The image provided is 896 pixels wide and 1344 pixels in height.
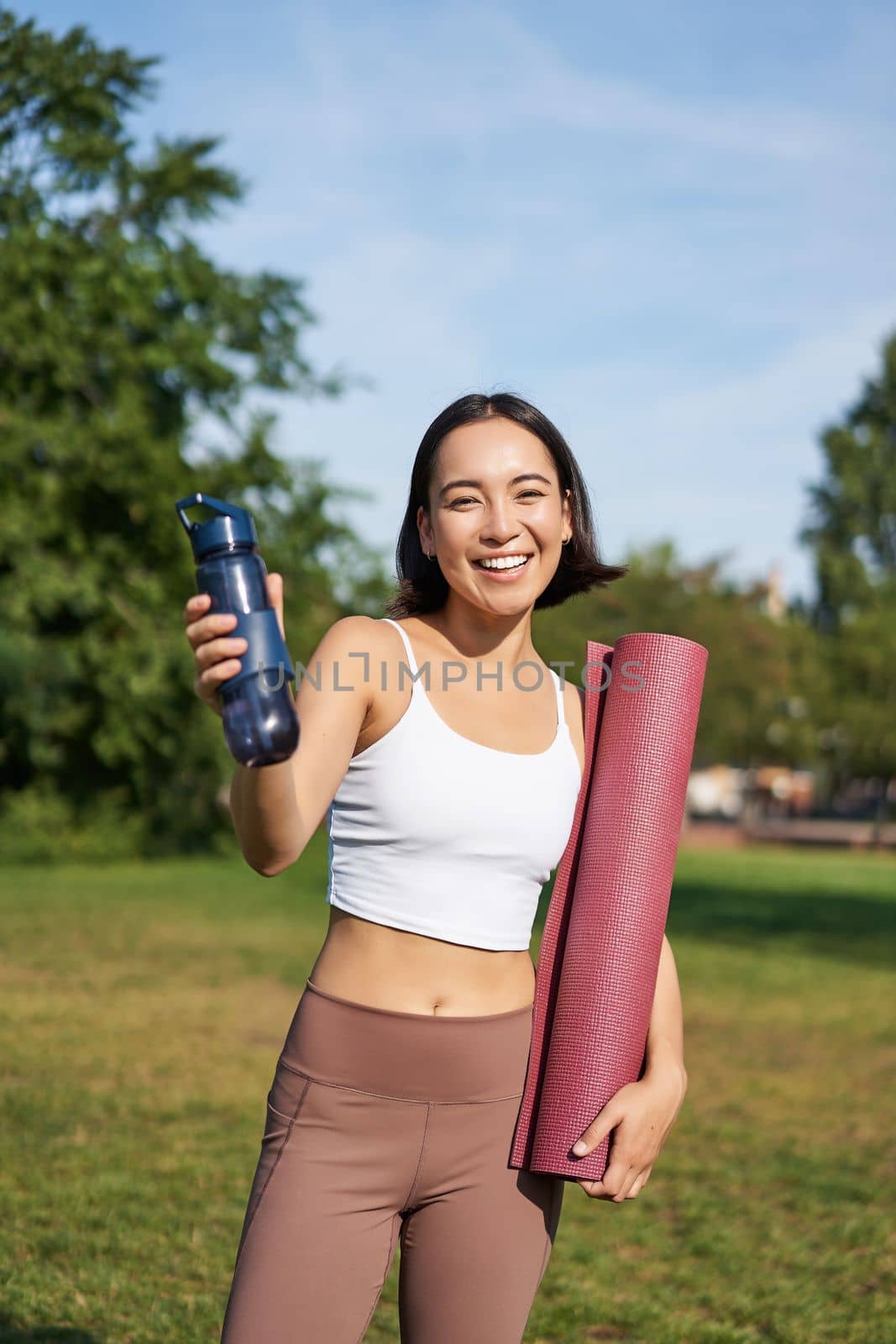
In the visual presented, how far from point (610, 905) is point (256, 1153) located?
473 centimetres

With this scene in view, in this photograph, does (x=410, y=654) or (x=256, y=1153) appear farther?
(x=256, y=1153)

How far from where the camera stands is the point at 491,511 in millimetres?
2352

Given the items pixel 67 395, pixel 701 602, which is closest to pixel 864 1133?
pixel 67 395

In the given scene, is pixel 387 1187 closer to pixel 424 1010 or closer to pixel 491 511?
pixel 424 1010

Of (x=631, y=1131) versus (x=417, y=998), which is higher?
(x=417, y=998)

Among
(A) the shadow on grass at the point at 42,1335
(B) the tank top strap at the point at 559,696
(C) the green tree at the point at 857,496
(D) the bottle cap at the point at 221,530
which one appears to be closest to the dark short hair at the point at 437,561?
(B) the tank top strap at the point at 559,696

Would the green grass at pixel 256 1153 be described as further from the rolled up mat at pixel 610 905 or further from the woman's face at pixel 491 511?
the woman's face at pixel 491 511

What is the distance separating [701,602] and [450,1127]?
149 ft

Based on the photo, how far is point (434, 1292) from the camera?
7.26 ft

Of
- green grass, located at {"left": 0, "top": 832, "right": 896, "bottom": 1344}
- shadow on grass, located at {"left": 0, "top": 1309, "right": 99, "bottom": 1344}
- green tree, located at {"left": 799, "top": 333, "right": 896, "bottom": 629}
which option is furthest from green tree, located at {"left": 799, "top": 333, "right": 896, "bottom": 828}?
shadow on grass, located at {"left": 0, "top": 1309, "right": 99, "bottom": 1344}

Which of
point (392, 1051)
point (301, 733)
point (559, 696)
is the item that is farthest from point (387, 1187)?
point (559, 696)

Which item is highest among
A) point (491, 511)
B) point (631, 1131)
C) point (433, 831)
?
point (491, 511)

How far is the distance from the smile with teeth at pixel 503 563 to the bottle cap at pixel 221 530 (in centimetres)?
57

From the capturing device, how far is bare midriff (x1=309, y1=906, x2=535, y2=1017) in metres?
2.20
